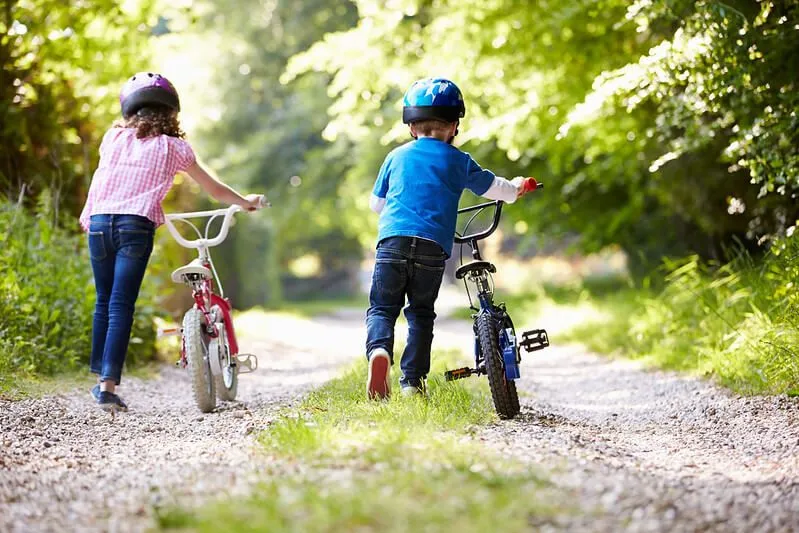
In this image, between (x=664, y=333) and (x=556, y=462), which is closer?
(x=556, y=462)

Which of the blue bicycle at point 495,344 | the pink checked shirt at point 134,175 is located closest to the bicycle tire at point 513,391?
the blue bicycle at point 495,344

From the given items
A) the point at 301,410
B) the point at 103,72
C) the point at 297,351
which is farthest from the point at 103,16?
the point at 301,410

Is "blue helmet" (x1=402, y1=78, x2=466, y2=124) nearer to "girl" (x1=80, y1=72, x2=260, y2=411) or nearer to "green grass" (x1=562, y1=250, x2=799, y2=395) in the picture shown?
"girl" (x1=80, y1=72, x2=260, y2=411)

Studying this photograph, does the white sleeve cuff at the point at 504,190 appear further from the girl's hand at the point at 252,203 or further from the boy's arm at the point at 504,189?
the girl's hand at the point at 252,203

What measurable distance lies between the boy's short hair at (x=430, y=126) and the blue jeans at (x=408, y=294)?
1.87 ft

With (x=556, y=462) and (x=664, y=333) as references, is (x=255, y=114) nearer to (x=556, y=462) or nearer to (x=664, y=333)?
(x=664, y=333)

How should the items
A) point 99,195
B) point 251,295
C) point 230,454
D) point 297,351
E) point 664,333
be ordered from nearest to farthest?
1. point 230,454
2. point 99,195
3. point 664,333
4. point 297,351
5. point 251,295

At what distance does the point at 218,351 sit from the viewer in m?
5.25

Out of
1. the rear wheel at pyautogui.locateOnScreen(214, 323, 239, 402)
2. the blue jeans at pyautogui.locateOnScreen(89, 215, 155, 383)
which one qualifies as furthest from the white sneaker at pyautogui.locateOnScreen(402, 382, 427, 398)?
the blue jeans at pyautogui.locateOnScreen(89, 215, 155, 383)

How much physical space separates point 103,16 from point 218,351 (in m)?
4.64

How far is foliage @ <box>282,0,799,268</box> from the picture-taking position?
5.92 m

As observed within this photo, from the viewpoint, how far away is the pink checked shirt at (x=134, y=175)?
5.09 m

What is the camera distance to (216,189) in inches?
211

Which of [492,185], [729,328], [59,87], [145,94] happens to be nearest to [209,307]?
[145,94]
